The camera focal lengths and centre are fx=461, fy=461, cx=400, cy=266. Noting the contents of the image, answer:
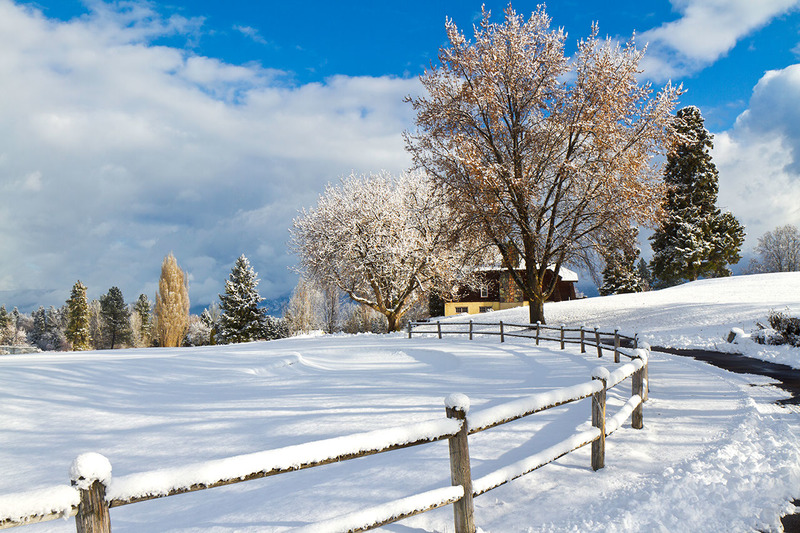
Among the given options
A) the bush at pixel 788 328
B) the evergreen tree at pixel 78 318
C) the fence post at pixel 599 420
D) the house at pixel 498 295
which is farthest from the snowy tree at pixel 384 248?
the evergreen tree at pixel 78 318

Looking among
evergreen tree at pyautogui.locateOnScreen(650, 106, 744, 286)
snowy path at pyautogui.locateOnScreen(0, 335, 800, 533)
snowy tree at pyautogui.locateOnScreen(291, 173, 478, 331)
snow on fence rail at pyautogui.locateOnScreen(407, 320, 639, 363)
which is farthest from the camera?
evergreen tree at pyautogui.locateOnScreen(650, 106, 744, 286)

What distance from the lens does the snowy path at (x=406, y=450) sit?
16.0 ft

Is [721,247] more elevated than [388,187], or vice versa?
[388,187]

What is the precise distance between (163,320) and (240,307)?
479 inches

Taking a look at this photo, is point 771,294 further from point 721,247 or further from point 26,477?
point 26,477

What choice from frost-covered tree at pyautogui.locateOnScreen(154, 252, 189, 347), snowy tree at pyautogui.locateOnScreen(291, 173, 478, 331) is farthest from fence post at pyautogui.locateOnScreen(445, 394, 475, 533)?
frost-covered tree at pyautogui.locateOnScreen(154, 252, 189, 347)

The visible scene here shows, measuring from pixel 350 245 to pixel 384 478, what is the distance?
28.3m

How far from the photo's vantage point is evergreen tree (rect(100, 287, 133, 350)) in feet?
256

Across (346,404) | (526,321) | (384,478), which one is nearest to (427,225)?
(526,321)

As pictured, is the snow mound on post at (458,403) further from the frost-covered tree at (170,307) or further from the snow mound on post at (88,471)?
the frost-covered tree at (170,307)

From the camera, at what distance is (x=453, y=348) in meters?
21.2

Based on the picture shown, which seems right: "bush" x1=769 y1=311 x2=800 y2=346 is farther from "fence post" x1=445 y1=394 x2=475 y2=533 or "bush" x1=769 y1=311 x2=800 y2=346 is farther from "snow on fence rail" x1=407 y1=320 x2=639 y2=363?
"fence post" x1=445 y1=394 x2=475 y2=533

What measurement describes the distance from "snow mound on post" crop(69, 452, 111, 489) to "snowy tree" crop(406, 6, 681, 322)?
21052 mm

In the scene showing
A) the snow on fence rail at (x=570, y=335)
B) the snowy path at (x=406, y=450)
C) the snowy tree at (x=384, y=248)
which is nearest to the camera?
the snowy path at (x=406, y=450)
